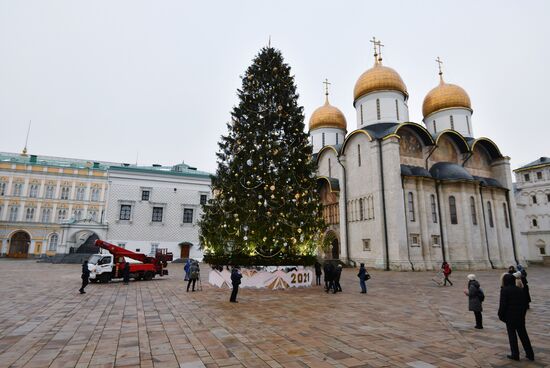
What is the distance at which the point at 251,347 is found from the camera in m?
5.75

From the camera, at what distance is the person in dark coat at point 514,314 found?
5141mm

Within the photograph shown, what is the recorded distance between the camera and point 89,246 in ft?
118

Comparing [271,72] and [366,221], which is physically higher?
[271,72]

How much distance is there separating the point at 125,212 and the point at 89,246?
547 centimetres

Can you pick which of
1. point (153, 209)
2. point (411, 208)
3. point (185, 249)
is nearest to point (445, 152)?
point (411, 208)

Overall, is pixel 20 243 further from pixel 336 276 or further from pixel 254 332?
pixel 254 332

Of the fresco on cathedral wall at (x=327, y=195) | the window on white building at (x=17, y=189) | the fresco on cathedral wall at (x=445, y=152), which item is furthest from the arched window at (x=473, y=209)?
the window on white building at (x=17, y=189)

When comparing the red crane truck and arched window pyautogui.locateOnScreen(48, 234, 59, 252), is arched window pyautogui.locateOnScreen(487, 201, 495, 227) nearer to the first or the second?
the red crane truck

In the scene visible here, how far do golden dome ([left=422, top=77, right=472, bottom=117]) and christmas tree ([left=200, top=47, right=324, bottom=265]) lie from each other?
2566 cm

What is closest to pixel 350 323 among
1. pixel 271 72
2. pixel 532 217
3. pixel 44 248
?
pixel 271 72

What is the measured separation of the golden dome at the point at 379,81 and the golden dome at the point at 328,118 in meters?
6.40

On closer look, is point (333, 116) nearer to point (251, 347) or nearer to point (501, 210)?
point (501, 210)

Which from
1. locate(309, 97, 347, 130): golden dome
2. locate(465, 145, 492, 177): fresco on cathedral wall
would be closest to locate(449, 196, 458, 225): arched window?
locate(465, 145, 492, 177): fresco on cathedral wall

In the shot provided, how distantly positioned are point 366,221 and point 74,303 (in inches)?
897
